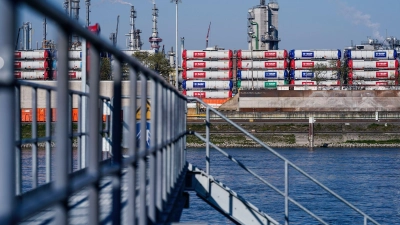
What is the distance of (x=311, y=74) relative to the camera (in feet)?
335

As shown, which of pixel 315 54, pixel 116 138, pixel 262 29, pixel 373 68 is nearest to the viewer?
pixel 116 138

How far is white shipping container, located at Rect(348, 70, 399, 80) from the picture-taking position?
102 metres

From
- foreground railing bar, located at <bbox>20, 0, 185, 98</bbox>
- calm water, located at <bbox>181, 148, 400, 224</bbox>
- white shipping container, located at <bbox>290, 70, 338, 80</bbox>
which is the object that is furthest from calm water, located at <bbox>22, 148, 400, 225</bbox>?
white shipping container, located at <bbox>290, 70, 338, 80</bbox>

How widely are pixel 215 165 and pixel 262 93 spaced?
1677 inches

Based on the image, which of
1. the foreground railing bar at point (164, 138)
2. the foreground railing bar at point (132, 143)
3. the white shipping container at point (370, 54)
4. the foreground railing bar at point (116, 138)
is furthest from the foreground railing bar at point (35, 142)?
the white shipping container at point (370, 54)

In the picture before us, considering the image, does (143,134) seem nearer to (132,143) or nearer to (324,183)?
(132,143)

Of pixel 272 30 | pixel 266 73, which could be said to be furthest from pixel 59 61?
pixel 272 30

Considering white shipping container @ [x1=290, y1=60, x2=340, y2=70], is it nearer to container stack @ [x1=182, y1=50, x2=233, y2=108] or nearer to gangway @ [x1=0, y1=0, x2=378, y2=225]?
container stack @ [x1=182, y1=50, x2=233, y2=108]

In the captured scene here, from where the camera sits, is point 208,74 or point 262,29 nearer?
point 208,74

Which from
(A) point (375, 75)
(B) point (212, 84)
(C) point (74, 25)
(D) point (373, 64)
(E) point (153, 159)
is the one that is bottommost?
(E) point (153, 159)

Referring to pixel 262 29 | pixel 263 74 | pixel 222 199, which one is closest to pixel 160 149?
pixel 222 199

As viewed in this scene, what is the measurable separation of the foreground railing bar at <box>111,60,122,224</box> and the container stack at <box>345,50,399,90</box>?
3987 inches

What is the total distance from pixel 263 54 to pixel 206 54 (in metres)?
8.10

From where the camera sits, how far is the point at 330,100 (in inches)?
3118
